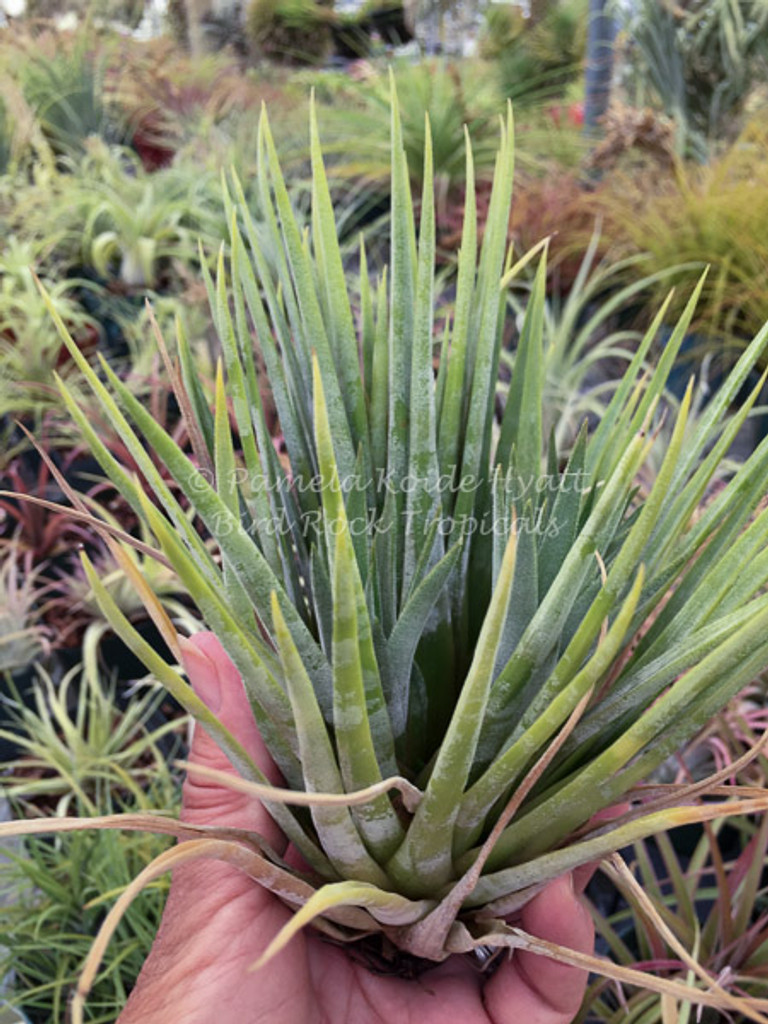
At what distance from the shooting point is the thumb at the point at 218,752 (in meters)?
0.45

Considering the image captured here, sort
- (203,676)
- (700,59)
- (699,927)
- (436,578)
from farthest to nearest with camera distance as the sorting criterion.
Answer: (700,59) → (699,927) → (203,676) → (436,578)

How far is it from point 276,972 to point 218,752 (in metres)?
0.15

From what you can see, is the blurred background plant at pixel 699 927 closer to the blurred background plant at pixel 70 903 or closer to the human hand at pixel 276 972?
the human hand at pixel 276 972

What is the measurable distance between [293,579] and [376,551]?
5 cm

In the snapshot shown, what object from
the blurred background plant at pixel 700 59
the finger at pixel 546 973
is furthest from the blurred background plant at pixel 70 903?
the blurred background plant at pixel 700 59

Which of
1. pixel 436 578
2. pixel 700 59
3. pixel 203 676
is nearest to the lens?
pixel 436 578

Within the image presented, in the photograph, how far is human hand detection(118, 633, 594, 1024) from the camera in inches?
15.9

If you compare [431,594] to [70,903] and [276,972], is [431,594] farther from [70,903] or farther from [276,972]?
[70,903]

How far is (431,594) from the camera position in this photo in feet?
1.16

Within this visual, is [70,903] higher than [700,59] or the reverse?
the reverse

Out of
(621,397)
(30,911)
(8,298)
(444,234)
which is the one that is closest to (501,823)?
(621,397)

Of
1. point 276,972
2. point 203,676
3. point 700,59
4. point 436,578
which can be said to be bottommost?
point 276,972

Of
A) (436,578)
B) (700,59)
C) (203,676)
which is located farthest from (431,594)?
(700,59)

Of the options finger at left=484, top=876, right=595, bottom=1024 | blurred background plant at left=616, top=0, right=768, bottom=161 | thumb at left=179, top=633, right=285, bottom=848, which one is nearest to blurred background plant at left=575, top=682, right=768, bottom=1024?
finger at left=484, top=876, right=595, bottom=1024
